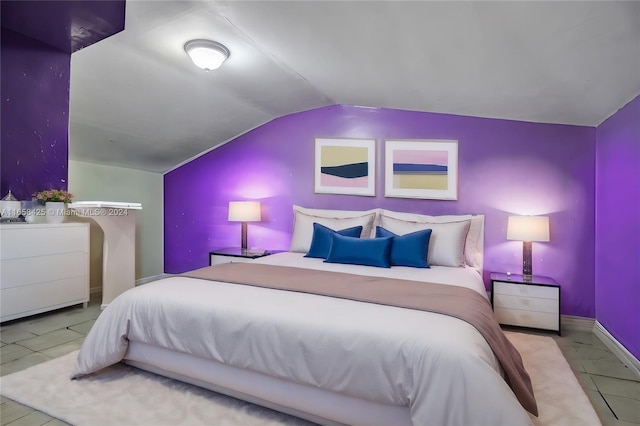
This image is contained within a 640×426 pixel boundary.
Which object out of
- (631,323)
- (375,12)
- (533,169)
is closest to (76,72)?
→ (375,12)

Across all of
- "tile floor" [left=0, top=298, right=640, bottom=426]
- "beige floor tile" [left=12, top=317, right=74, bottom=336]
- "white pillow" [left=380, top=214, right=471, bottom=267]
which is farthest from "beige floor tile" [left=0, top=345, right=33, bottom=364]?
A: "white pillow" [left=380, top=214, right=471, bottom=267]

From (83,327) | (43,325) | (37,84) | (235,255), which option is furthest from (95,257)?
(37,84)

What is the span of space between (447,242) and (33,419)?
122 inches

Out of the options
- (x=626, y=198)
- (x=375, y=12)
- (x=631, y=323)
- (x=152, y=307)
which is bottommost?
(x=631, y=323)

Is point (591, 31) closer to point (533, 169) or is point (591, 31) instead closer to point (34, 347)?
point (533, 169)

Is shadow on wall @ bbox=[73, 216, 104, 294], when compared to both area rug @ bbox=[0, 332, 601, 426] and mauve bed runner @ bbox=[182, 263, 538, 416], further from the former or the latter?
mauve bed runner @ bbox=[182, 263, 538, 416]

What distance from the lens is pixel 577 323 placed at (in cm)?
324

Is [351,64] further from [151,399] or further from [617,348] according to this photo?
[617,348]

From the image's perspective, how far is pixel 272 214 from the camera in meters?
4.38

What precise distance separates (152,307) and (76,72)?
1973mm

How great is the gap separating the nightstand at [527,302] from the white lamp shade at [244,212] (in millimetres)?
2628

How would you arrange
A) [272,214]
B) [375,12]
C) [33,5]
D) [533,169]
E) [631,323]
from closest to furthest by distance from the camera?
[33,5] → [375,12] → [631,323] → [533,169] → [272,214]

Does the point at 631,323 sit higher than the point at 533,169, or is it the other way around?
the point at 533,169

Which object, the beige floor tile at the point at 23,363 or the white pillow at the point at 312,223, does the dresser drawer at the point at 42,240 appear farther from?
the white pillow at the point at 312,223
